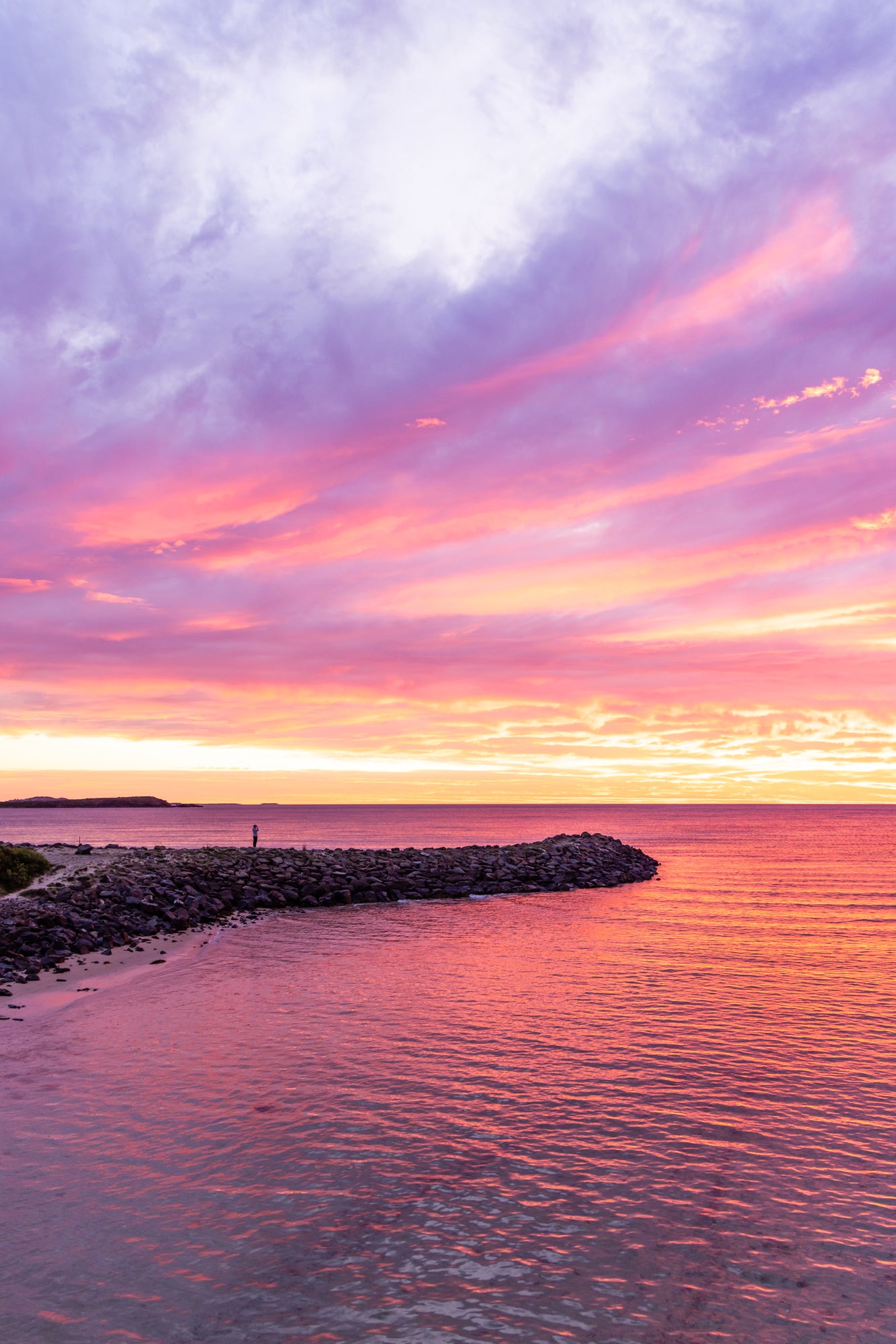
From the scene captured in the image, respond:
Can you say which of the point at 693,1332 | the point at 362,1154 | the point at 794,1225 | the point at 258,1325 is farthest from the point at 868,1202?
the point at 258,1325

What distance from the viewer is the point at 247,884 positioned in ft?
132

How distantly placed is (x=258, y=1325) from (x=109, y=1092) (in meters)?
7.19

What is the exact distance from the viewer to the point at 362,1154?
10.9 meters

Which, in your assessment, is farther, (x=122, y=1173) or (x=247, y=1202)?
(x=122, y=1173)

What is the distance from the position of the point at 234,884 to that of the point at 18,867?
966cm

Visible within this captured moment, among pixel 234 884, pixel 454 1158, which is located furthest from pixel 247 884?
pixel 454 1158

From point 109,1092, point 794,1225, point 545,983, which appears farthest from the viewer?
point 545,983

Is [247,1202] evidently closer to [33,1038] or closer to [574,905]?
[33,1038]

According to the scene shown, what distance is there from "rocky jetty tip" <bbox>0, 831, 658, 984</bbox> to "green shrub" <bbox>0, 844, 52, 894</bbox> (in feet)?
6.82

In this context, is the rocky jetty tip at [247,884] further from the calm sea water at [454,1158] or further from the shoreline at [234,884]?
the calm sea water at [454,1158]

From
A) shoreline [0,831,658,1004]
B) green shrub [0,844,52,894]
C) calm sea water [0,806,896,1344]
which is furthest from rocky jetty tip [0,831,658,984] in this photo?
calm sea water [0,806,896,1344]

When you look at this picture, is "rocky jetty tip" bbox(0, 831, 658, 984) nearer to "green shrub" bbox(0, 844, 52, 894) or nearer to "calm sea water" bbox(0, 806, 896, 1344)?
"green shrub" bbox(0, 844, 52, 894)

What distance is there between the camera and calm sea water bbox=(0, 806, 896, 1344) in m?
7.57

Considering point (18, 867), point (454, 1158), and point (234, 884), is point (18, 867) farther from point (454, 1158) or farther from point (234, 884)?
point (454, 1158)
